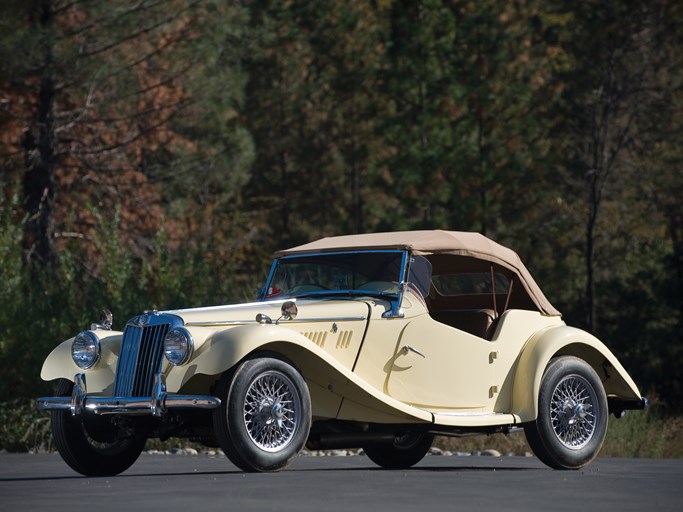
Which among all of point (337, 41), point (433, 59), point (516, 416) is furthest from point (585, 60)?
point (516, 416)

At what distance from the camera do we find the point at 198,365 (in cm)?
1108

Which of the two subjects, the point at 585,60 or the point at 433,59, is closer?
the point at 585,60

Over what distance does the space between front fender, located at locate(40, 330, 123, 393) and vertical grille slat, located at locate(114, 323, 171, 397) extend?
0.37 m

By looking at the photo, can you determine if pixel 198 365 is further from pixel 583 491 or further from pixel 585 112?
pixel 585 112

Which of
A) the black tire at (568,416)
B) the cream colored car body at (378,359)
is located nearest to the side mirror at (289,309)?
the cream colored car body at (378,359)

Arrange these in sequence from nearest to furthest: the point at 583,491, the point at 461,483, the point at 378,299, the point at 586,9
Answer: the point at 583,491 → the point at 461,483 → the point at 378,299 → the point at 586,9

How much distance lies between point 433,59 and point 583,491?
1305 inches

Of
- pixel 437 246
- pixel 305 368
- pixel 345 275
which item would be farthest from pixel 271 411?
pixel 437 246

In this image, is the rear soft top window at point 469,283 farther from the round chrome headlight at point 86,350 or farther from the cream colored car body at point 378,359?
the round chrome headlight at point 86,350

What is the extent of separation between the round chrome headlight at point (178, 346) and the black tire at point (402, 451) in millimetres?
3193

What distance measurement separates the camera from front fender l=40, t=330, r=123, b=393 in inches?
476

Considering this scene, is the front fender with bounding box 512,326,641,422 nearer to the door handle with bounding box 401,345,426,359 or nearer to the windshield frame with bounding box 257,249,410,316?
the door handle with bounding box 401,345,426,359

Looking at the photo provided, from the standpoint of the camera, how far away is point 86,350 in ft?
40.2

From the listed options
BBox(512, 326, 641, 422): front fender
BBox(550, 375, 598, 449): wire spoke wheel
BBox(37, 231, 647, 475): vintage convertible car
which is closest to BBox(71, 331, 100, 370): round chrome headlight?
BBox(37, 231, 647, 475): vintage convertible car
